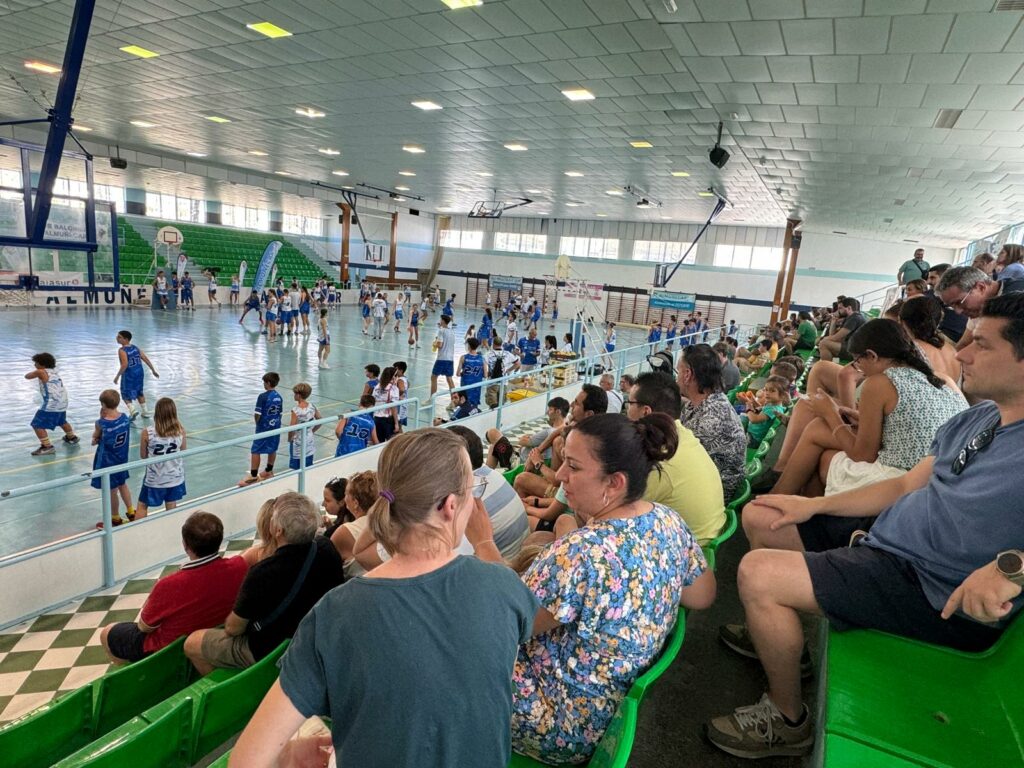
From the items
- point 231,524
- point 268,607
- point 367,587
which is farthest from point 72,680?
point 367,587

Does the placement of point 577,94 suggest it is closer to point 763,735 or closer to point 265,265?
point 763,735

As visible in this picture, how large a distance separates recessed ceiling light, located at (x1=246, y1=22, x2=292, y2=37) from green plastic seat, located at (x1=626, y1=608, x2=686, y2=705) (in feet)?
30.6

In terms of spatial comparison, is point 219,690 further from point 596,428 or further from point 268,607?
point 596,428

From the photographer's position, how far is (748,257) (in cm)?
3111

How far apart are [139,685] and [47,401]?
6655mm

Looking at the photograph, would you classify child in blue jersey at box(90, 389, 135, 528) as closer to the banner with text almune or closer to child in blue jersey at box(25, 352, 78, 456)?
child in blue jersey at box(25, 352, 78, 456)

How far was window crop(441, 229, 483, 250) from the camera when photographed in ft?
132

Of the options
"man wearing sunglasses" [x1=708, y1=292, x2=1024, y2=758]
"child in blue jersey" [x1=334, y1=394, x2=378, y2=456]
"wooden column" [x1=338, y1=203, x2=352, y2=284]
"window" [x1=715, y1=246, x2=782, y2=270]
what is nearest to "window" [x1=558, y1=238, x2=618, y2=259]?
"window" [x1=715, y1=246, x2=782, y2=270]

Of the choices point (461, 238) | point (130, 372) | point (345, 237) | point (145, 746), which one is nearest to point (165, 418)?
point (130, 372)

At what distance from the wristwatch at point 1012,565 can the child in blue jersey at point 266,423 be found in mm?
6647

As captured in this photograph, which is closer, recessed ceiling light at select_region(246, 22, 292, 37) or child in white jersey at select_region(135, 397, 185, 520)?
child in white jersey at select_region(135, 397, 185, 520)

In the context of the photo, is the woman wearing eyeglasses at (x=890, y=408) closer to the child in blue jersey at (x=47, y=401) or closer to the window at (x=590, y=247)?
the child in blue jersey at (x=47, y=401)

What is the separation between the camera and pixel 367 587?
116cm

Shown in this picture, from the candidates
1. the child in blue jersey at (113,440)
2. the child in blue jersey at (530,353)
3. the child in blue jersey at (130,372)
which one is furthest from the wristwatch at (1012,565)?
the child in blue jersey at (530,353)
